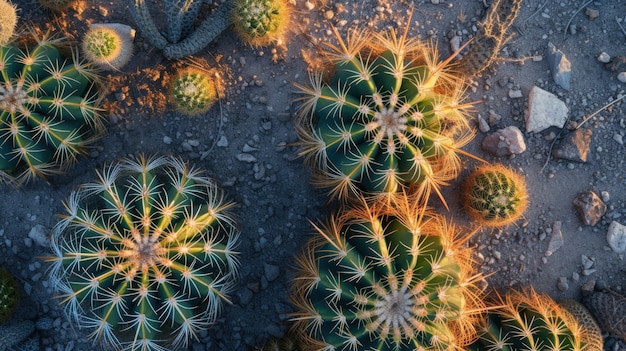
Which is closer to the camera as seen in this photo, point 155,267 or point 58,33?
point 155,267

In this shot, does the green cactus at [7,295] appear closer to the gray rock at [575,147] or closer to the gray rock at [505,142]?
the gray rock at [505,142]

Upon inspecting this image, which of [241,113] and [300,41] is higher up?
[300,41]

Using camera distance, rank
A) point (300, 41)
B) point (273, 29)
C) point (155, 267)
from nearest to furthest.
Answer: point (155, 267) → point (273, 29) → point (300, 41)

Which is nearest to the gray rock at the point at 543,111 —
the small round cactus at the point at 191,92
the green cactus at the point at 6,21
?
the small round cactus at the point at 191,92

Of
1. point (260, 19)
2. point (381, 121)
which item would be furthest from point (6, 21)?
point (381, 121)

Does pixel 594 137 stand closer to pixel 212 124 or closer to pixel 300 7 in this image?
pixel 300 7

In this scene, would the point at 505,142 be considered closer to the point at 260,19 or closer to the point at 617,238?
the point at 617,238

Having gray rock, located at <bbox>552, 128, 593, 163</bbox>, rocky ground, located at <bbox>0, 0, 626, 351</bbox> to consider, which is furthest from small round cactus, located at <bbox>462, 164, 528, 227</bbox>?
gray rock, located at <bbox>552, 128, 593, 163</bbox>

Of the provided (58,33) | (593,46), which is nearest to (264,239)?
(58,33)
